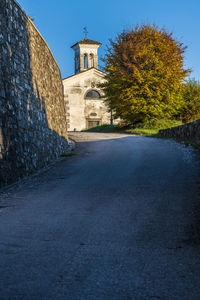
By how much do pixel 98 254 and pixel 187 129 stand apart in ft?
43.0

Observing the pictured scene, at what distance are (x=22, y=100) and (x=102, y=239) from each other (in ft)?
20.9

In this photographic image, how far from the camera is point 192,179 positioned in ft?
23.0

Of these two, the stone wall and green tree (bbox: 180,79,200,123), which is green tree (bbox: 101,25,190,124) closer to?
green tree (bbox: 180,79,200,123)

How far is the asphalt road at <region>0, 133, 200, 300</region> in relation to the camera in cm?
248

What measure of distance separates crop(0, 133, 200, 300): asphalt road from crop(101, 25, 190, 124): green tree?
1868 cm

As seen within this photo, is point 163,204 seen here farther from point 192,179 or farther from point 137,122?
point 137,122

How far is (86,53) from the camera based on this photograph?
47375 mm

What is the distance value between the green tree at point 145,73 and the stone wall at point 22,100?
44.7 feet

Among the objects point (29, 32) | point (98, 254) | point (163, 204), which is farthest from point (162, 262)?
point (29, 32)

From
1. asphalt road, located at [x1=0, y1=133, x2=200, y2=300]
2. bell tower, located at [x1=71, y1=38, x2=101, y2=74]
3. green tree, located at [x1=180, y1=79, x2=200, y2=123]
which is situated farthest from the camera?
bell tower, located at [x1=71, y1=38, x2=101, y2=74]

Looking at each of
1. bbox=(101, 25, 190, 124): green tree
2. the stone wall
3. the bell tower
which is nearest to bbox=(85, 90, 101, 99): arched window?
the bell tower

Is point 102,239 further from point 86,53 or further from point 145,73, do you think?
point 86,53

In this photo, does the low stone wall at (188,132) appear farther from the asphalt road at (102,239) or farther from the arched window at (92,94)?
the arched window at (92,94)

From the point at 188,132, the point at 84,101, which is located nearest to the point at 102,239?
the point at 188,132
